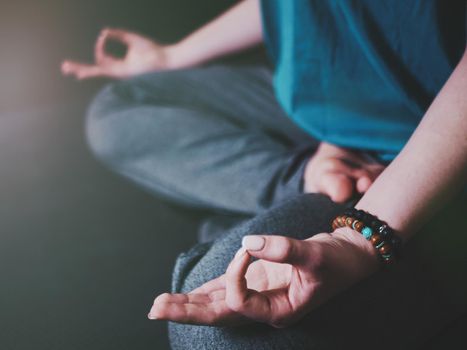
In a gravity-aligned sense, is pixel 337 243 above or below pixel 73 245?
above

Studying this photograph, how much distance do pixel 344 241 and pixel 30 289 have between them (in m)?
0.41

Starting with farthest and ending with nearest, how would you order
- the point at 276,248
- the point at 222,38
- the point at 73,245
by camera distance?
the point at 222,38
the point at 73,245
the point at 276,248

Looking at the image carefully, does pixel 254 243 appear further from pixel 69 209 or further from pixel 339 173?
pixel 69 209

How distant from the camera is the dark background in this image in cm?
46

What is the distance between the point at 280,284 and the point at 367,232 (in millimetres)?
87

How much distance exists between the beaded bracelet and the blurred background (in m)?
0.25

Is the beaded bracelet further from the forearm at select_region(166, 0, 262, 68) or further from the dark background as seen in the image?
the forearm at select_region(166, 0, 262, 68)

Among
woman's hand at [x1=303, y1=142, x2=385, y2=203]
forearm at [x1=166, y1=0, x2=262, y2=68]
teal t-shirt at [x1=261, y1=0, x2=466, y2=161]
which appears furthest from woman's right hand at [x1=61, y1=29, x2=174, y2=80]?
woman's hand at [x1=303, y1=142, x2=385, y2=203]

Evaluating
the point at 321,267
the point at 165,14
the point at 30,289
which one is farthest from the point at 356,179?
the point at 165,14

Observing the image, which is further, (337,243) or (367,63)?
(367,63)

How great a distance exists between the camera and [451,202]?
16.3 inches

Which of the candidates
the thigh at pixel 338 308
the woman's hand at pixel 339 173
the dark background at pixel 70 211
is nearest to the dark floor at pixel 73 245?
the dark background at pixel 70 211

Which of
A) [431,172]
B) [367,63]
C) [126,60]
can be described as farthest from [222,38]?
[431,172]

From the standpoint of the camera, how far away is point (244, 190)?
558 mm
